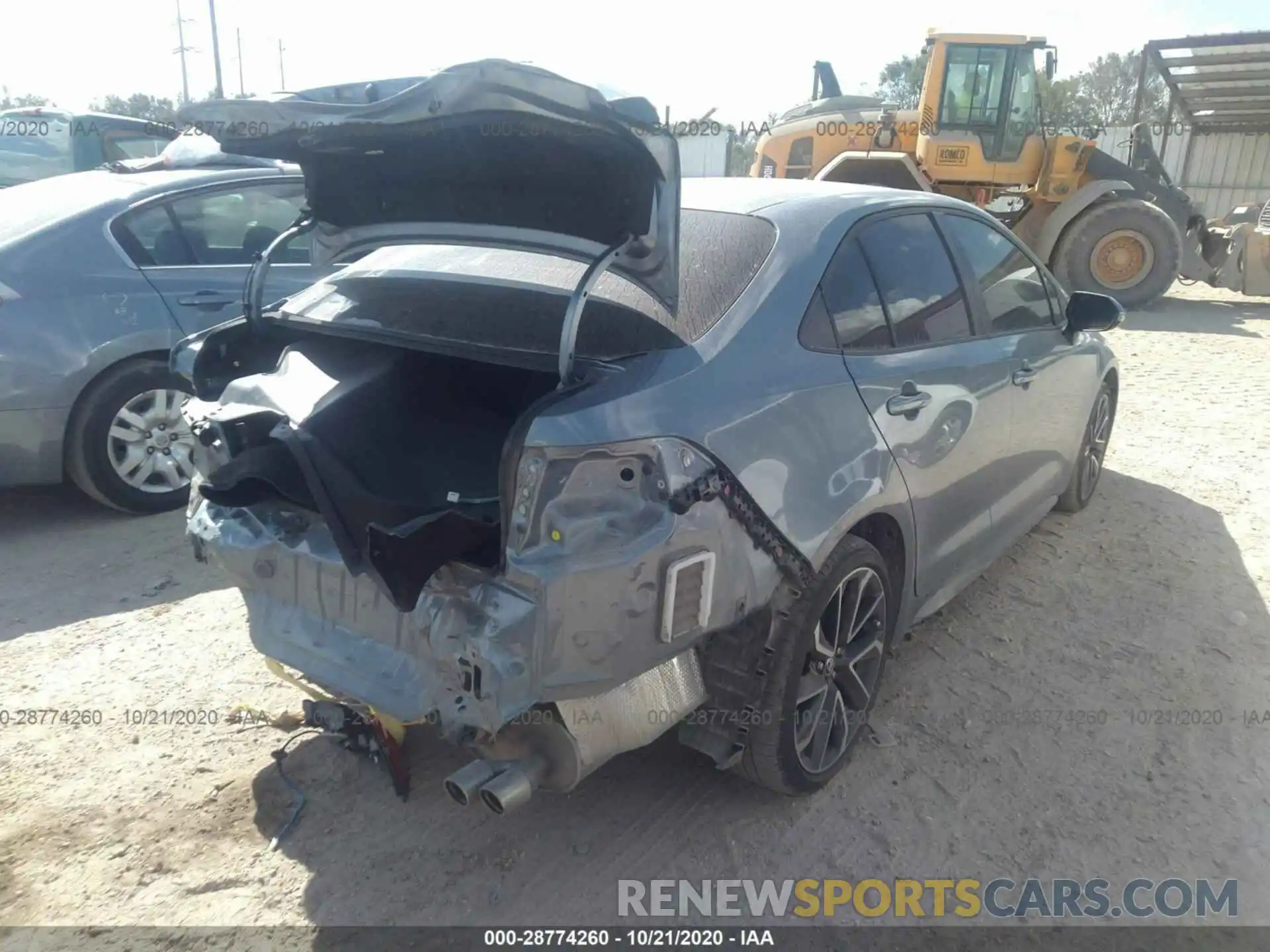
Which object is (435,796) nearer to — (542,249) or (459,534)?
(459,534)

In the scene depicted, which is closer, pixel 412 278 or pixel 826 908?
pixel 826 908

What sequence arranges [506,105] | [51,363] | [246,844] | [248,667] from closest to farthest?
[506,105], [246,844], [248,667], [51,363]

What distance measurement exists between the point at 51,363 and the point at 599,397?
11.6 ft

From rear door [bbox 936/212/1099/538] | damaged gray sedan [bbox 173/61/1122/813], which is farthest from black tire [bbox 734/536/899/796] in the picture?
rear door [bbox 936/212/1099/538]

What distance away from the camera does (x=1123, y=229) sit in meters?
11.8

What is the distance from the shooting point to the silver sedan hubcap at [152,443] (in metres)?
4.69

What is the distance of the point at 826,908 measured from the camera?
2469 mm

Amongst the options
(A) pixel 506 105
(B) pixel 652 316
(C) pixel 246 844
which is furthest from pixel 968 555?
(C) pixel 246 844

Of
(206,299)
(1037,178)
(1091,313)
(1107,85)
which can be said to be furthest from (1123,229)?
(1107,85)

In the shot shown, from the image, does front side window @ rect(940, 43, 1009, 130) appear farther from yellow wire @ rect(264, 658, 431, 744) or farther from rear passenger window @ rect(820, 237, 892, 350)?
yellow wire @ rect(264, 658, 431, 744)

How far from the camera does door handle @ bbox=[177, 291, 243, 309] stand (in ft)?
15.9

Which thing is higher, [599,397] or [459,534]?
[599,397]

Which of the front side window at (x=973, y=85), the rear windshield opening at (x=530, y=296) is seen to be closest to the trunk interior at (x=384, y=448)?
the rear windshield opening at (x=530, y=296)

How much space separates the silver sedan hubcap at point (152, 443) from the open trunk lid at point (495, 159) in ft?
8.49
